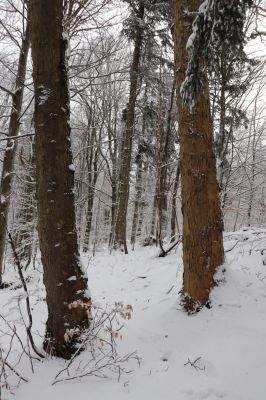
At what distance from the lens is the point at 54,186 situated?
332 centimetres

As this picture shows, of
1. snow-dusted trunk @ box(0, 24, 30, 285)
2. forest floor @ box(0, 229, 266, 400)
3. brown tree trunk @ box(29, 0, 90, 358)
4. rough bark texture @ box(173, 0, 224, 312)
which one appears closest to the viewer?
forest floor @ box(0, 229, 266, 400)

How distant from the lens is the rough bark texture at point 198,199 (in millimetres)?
3943

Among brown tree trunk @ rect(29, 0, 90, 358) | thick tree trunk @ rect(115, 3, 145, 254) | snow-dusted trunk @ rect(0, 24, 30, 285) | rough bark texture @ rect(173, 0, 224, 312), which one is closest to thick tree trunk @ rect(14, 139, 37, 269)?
snow-dusted trunk @ rect(0, 24, 30, 285)

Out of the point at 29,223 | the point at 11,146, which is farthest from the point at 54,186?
the point at 29,223

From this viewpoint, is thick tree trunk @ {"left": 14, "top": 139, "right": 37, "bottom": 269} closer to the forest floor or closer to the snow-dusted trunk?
the snow-dusted trunk

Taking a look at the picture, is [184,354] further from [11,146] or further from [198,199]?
[11,146]

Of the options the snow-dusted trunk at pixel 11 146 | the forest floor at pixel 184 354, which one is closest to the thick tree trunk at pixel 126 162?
the snow-dusted trunk at pixel 11 146

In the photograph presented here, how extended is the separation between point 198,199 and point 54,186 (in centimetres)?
169

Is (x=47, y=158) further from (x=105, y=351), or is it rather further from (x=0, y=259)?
(x=0, y=259)

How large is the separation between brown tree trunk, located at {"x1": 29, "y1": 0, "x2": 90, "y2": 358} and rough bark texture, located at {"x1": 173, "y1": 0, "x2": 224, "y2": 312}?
1380 mm

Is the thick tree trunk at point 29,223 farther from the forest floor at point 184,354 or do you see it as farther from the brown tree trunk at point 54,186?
the forest floor at point 184,354

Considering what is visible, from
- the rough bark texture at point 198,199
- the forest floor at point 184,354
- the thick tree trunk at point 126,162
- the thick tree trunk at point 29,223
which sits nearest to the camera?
the forest floor at point 184,354

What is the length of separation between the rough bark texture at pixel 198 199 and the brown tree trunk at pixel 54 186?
4.53ft

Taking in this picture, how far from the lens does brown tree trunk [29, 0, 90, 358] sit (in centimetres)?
330
